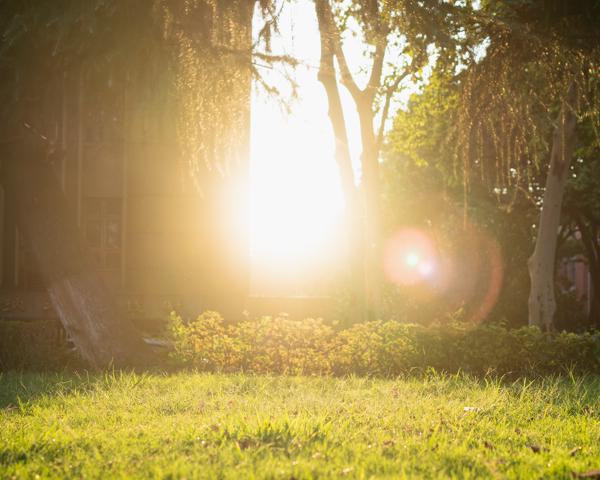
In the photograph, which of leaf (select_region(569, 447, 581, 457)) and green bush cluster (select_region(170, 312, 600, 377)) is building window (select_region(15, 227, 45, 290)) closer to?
green bush cluster (select_region(170, 312, 600, 377))

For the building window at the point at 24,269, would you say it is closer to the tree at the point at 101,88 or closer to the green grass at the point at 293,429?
the tree at the point at 101,88

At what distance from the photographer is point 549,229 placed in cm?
1482

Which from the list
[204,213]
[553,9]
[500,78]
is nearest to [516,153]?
[500,78]

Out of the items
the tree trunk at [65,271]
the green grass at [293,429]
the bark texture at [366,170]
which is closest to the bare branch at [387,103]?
the bark texture at [366,170]

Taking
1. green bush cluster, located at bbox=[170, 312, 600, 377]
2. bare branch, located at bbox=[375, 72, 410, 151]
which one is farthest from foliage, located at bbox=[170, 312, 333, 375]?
bare branch, located at bbox=[375, 72, 410, 151]

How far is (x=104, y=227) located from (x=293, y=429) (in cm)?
1593

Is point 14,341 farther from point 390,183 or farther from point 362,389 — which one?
point 390,183

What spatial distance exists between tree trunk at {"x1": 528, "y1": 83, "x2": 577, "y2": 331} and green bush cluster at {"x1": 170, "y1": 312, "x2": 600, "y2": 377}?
3947 mm

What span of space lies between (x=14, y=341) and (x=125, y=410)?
15.0 ft

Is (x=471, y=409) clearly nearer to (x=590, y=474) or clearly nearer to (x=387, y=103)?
(x=590, y=474)

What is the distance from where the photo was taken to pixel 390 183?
3134cm

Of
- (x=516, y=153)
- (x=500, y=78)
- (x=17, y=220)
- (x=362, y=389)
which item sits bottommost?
(x=362, y=389)

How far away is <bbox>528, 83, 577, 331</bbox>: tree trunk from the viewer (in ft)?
48.0

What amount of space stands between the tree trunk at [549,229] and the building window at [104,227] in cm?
1092
